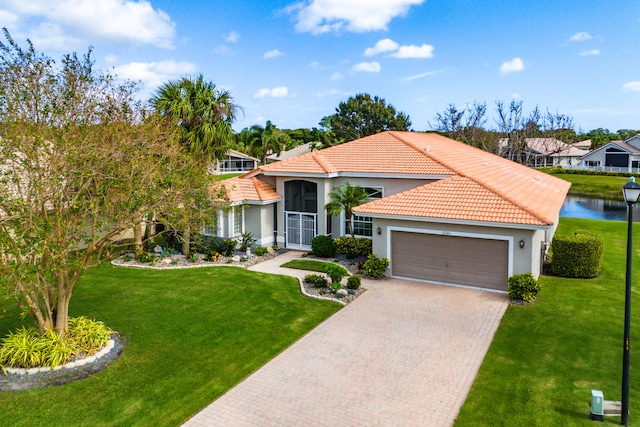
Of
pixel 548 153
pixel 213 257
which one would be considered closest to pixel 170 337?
pixel 213 257

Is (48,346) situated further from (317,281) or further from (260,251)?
(260,251)

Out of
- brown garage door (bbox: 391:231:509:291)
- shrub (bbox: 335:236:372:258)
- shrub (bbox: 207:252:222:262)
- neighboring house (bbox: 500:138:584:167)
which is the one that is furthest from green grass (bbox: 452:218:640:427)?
neighboring house (bbox: 500:138:584:167)

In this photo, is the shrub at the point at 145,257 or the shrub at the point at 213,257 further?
the shrub at the point at 213,257

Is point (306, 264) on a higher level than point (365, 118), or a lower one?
lower

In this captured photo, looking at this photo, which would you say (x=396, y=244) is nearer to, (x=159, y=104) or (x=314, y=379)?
(x=314, y=379)

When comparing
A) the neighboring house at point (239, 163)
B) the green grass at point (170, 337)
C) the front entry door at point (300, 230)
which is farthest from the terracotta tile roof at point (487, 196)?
the neighboring house at point (239, 163)

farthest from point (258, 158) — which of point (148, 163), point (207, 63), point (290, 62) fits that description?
point (148, 163)

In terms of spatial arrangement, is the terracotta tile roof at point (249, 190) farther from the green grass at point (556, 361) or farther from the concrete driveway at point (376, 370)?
the green grass at point (556, 361)
